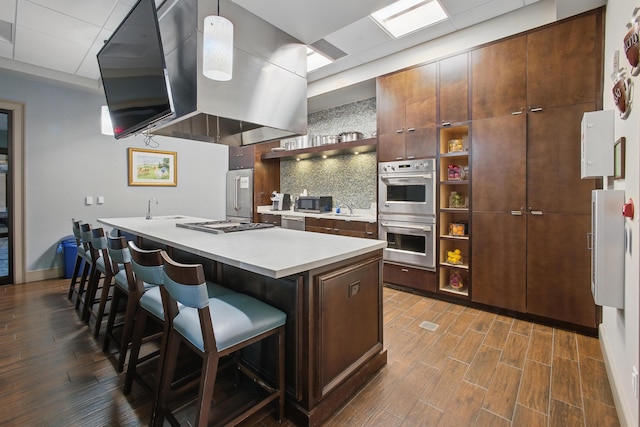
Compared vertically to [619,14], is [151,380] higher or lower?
lower

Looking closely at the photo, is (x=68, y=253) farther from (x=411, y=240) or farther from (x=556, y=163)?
(x=556, y=163)

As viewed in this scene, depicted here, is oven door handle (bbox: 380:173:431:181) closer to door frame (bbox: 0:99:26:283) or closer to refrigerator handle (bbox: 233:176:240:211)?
refrigerator handle (bbox: 233:176:240:211)

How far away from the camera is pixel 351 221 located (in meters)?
4.26

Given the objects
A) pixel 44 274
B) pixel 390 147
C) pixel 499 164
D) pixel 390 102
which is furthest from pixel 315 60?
pixel 44 274

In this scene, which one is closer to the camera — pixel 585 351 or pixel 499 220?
pixel 585 351

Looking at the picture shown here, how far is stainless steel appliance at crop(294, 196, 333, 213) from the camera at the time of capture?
4.99m

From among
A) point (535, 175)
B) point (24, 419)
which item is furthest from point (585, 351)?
point (24, 419)

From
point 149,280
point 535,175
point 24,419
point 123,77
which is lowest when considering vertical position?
point 24,419

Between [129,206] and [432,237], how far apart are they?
4.81 metres

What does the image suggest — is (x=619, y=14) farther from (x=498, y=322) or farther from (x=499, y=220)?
(x=498, y=322)

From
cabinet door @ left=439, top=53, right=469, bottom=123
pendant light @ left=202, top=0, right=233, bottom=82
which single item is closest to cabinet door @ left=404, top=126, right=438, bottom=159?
cabinet door @ left=439, top=53, right=469, bottom=123

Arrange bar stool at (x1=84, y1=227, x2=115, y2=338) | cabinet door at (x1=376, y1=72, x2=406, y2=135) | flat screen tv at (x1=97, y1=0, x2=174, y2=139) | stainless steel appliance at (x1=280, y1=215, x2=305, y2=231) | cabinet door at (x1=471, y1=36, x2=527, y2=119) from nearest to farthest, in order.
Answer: flat screen tv at (x1=97, y1=0, x2=174, y2=139)
bar stool at (x1=84, y1=227, x2=115, y2=338)
cabinet door at (x1=471, y1=36, x2=527, y2=119)
cabinet door at (x1=376, y1=72, x2=406, y2=135)
stainless steel appliance at (x1=280, y1=215, x2=305, y2=231)

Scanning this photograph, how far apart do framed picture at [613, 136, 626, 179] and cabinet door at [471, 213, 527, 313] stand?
3.53 feet

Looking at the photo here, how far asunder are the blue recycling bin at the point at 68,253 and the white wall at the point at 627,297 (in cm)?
574
